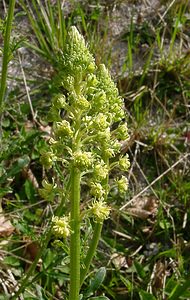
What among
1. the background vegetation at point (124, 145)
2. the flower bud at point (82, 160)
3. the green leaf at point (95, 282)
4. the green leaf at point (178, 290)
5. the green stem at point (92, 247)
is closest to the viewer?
the flower bud at point (82, 160)

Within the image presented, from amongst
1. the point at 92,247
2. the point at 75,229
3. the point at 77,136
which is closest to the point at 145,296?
the point at 92,247

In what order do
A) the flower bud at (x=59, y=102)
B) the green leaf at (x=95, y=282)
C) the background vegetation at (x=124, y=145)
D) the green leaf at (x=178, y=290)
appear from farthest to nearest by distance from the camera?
the background vegetation at (x=124, y=145) < the green leaf at (x=178, y=290) < the green leaf at (x=95, y=282) < the flower bud at (x=59, y=102)

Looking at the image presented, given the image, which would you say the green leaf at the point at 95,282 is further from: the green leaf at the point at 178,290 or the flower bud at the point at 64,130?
the flower bud at the point at 64,130

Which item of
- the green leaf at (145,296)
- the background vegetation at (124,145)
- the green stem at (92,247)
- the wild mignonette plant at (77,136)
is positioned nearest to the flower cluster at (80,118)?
the wild mignonette plant at (77,136)

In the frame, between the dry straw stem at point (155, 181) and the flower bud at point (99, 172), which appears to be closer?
the flower bud at point (99, 172)

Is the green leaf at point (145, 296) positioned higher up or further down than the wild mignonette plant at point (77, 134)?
further down

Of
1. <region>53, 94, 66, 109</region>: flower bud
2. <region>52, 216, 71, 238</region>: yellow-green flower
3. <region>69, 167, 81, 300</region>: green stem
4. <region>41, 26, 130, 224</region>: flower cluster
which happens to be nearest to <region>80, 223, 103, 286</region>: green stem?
<region>69, 167, 81, 300</region>: green stem

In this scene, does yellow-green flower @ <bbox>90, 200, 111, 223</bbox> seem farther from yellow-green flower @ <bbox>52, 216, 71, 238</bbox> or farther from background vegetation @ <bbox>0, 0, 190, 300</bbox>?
background vegetation @ <bbox>0, 0, 190, 300</bbox>

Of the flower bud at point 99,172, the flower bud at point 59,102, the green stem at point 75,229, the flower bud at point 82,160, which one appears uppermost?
the flower bud at point 59,102
